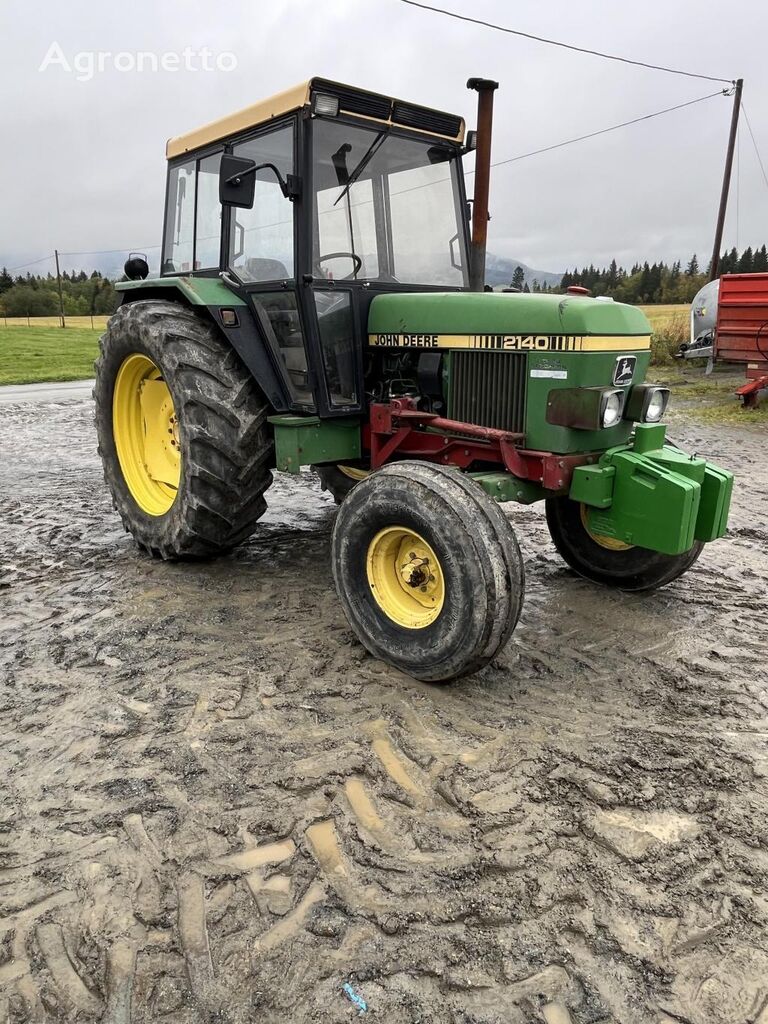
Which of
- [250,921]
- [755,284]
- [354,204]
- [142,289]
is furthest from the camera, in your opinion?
[755,284]

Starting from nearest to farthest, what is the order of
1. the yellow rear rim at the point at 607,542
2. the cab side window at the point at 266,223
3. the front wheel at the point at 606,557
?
the cab side window at the point at 266,223
the front wheel at the point at 606,557
the yellow rear rim at the point at 607,542

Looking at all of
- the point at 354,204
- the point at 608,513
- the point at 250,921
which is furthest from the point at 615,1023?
the point at 354,204

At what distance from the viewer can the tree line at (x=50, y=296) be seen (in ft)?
205

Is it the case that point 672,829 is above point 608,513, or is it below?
below

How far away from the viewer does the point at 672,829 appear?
7.95 ft

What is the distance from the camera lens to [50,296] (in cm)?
6450

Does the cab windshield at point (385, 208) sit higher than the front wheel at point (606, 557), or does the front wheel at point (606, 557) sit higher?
the cab windshield at point (385, 208)

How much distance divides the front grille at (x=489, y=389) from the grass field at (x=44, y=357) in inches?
589

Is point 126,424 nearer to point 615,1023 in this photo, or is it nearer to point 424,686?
point 424,686

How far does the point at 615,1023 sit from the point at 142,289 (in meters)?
4.53

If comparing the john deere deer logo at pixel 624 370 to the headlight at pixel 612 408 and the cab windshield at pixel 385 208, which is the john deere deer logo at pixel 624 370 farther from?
the cab windshield at pixel 385 208

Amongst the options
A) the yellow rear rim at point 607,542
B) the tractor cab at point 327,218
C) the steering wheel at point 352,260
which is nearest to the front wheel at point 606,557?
the yellow rear rim at point 607,542

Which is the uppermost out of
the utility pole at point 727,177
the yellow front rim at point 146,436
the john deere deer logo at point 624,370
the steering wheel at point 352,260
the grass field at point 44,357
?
the utility pole at point 727,177

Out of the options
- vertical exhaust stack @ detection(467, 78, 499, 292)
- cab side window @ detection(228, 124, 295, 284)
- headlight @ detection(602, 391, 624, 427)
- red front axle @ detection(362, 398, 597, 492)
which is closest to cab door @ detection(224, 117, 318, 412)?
cab side window @ detection(228, 124, 295, 284)
